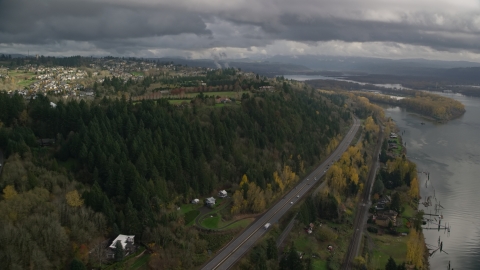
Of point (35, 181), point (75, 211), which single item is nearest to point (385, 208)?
point (75, 211)

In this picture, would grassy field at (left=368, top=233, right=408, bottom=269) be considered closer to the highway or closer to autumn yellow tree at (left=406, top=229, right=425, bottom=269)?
autumn yellow tree at (left=406, top=229, right=425, bottom=269)

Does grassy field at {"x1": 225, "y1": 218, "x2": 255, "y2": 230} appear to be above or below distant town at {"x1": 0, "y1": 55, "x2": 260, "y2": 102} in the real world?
below

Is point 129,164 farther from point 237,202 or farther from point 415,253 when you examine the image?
point 415,253

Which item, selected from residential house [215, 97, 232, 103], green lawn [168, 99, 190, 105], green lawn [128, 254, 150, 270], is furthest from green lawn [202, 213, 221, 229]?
residential house [215, 97, 232, 103]

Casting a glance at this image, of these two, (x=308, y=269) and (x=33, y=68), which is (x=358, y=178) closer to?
Result: (x=308, y=269)

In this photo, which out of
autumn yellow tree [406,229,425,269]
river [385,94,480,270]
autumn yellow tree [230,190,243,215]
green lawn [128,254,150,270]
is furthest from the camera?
autumn yellow tree [230,190,243,215]
